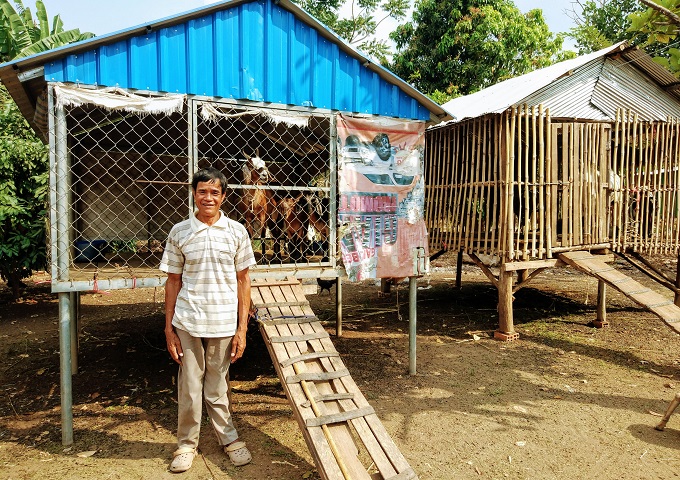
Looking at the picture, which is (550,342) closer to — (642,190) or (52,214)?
(642,190)

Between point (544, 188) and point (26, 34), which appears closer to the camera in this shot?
point (544, 188)

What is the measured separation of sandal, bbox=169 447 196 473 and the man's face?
180 cm

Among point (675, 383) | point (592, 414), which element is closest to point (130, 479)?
point (592, 414)

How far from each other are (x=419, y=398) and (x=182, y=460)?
259cm

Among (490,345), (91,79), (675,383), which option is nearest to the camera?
(91,79)

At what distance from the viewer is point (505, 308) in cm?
726

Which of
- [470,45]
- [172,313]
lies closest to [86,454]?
[172,313]

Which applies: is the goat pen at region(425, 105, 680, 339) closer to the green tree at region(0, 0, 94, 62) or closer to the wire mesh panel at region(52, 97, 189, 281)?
the wire mesh panel at region(52, 97, 189, 281)

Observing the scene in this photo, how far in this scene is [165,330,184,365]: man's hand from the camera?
3439mm

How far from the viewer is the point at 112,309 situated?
953 centimetres

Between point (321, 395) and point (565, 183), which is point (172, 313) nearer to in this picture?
point (321, 395)

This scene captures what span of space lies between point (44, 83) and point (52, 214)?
4.24 ft

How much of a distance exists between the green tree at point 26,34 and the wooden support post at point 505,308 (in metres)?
10.4

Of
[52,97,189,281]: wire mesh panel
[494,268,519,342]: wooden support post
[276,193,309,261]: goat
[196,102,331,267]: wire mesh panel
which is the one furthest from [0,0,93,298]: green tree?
[494,268,519,342]: wooden support post
